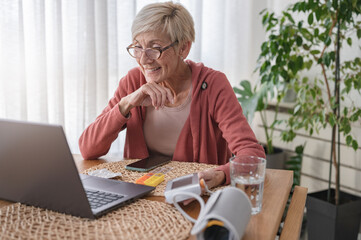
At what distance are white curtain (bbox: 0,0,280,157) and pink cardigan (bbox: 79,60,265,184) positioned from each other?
66cm

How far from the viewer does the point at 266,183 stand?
1.05 metres

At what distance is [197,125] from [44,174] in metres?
0.79

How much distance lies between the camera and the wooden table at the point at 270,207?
2.46 feet

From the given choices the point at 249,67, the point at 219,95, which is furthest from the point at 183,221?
the point at 249,67

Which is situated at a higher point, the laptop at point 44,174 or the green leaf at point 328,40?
the green leaf at point 328,40

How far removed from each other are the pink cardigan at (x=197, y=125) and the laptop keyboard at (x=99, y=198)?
1.46 ft

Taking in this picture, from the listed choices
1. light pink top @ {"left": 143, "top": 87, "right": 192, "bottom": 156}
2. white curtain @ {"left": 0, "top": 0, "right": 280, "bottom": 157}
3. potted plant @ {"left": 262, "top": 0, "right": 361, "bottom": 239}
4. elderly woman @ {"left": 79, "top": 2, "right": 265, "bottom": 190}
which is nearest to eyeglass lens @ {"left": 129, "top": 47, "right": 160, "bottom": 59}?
elderly woman @ {"left": 79, "top": 2, "right": 265, "bottom": 190}

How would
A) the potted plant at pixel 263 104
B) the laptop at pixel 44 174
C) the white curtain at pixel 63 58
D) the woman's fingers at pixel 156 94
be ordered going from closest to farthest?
the laptop at pixel 44 174, the woman's fingers at pixel 156 94, the white curtain at pixel 63 58, the potted plant at pixel 263 104

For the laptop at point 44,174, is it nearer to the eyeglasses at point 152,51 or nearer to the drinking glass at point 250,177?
the drinking glass at point 250,177

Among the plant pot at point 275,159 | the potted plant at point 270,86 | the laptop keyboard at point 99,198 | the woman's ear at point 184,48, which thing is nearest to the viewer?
the laptop keyboard at point 99,198

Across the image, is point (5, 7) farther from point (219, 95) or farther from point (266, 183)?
point (266, 183)

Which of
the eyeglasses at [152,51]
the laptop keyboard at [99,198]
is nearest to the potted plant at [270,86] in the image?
the eyeglasses at [152,51]

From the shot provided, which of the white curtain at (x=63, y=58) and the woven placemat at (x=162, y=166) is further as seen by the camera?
the white curtain at (x=63, y=58)

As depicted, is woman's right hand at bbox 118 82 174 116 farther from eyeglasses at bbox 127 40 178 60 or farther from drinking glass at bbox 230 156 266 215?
drinking glass at bbox 230 156 266 215
